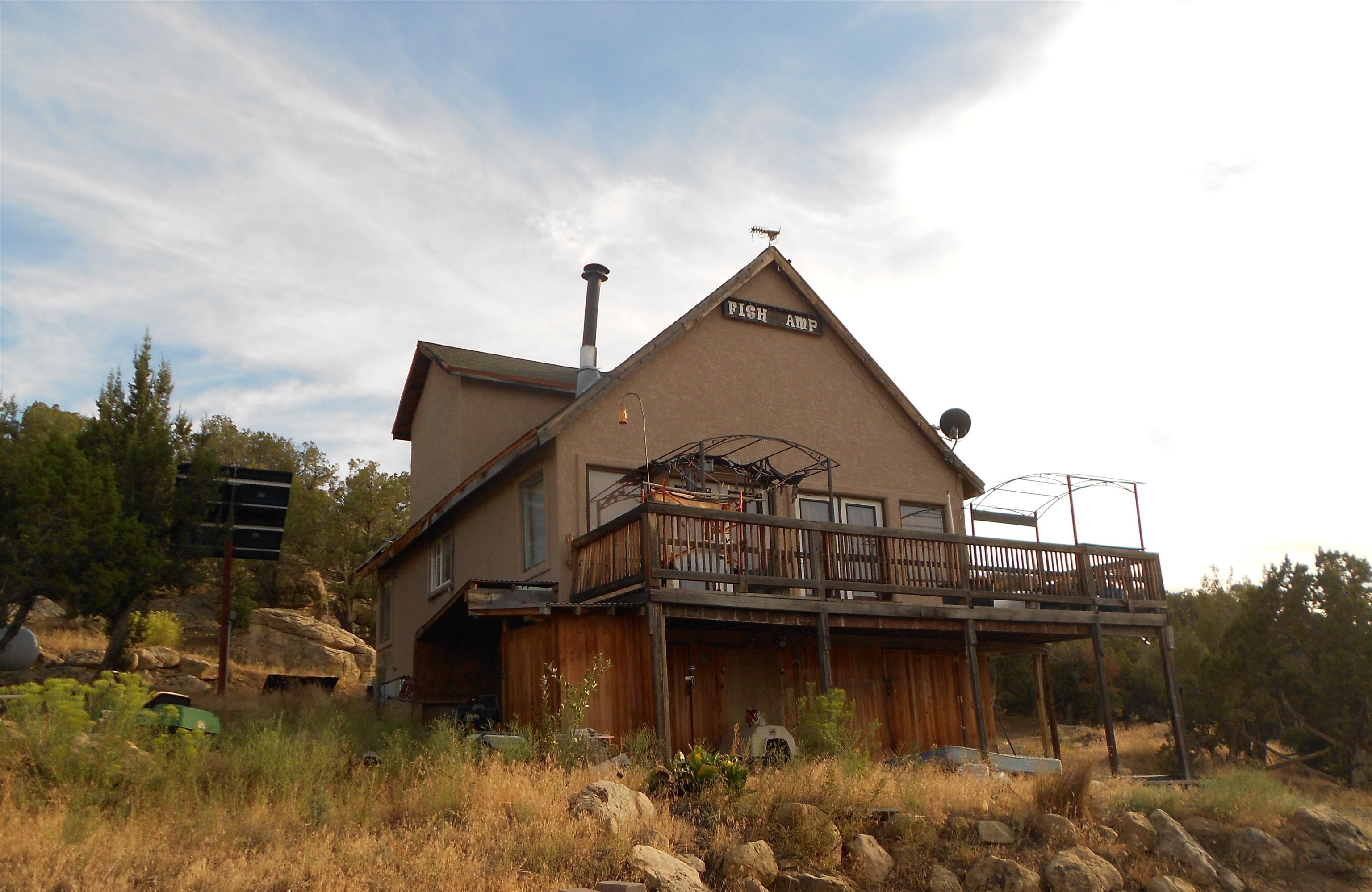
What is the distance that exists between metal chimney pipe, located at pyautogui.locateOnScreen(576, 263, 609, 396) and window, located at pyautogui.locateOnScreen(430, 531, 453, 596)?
3897 millimetres

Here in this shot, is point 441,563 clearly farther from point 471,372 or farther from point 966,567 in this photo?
point 966,567

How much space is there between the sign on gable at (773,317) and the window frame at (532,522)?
4.73 metres

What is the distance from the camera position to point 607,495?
16719 millimetres

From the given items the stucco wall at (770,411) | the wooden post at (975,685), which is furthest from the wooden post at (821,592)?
the stucco wall at (770,411)

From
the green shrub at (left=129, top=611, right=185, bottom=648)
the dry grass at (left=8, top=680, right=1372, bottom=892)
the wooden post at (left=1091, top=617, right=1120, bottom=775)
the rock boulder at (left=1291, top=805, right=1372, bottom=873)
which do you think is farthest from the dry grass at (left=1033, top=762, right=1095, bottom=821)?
the green shrub at (left=129, top=611, right=185, bottom=648)

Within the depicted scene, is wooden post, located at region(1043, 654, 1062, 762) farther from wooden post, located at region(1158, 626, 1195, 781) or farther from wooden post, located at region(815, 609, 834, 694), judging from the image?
wooden post, located at region(815, 609, 834, 694)

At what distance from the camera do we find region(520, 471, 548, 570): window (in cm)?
1686

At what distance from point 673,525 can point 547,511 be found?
2802 mm

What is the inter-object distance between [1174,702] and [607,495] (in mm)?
10112

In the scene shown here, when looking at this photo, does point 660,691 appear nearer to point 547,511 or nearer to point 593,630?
point 593,630

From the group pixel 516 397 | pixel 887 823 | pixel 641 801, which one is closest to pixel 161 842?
pixel 641 801

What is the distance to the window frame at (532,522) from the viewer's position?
16688 millimetres

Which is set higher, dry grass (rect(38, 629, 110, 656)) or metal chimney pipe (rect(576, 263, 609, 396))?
metal chimney pipe (rect(576, 263, 609, 396))

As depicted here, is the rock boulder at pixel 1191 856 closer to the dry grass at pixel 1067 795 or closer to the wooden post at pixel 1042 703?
the dry grass at pixel 1067 795
